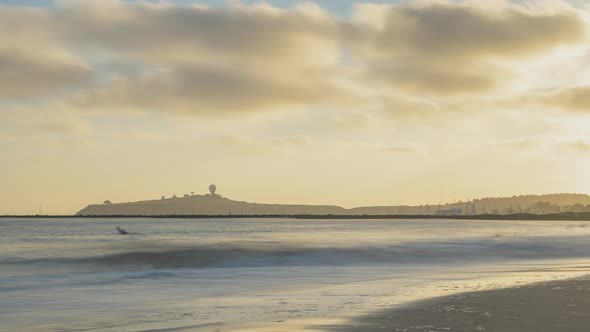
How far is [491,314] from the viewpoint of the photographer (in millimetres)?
13023

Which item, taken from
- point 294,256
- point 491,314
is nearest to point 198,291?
point 491,314

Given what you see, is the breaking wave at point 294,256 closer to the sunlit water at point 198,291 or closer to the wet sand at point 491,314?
the sunlit water at point 198,291

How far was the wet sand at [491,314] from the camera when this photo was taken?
11.5m

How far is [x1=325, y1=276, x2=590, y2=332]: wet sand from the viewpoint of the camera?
37.8 feet

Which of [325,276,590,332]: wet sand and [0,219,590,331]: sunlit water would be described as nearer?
[325,276,590,332]: wet sand

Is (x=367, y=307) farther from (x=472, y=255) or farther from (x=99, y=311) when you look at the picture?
(x=472, y=255)

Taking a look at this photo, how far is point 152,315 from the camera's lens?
14.7 metres

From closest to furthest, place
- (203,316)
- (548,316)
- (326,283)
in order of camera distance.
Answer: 1. (548,316)
2. (203,316)
3. (326,283)

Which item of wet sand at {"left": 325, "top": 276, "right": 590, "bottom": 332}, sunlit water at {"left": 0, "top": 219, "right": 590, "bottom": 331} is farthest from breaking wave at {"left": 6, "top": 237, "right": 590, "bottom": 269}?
wet sand at {"left": 325, "top": 276, "right": 590, "bottom": 332}

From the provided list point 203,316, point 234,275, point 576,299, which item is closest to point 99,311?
point 203,316

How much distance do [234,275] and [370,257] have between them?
55.1 feet

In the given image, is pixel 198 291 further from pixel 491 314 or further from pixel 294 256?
pixel 294 256

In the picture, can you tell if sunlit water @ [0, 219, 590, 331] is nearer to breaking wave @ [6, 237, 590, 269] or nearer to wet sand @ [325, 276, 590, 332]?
breaking wave @ [6, 237, 590, 269]

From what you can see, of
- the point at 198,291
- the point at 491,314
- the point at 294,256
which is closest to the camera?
the point at 491,314
